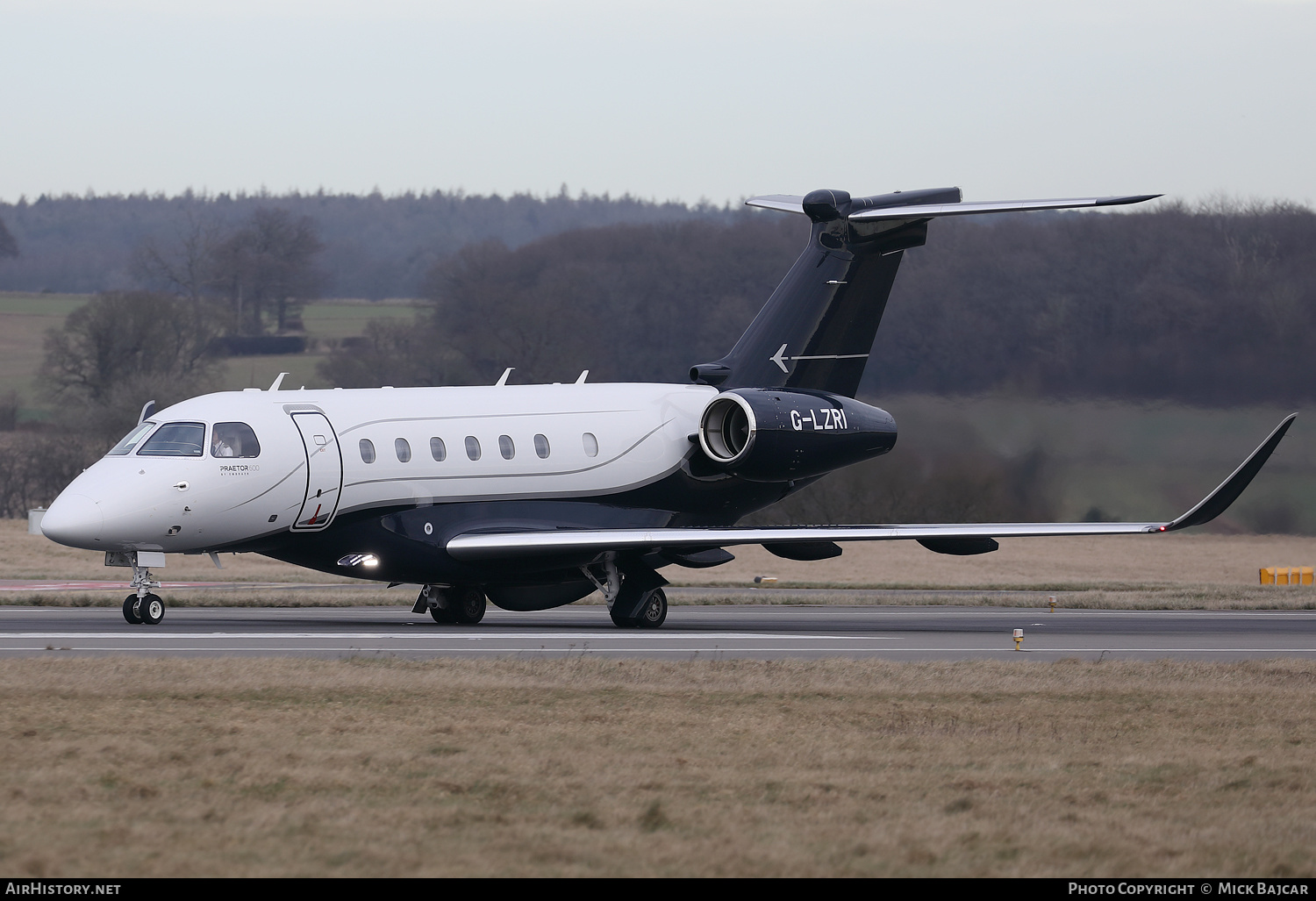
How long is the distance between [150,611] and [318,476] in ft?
10.1

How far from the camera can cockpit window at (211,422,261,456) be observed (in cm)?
2384

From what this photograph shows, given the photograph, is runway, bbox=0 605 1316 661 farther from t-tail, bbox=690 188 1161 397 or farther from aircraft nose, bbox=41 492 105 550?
t-tail, bbox=690 188 1161 397

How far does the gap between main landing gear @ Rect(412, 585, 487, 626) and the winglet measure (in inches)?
432

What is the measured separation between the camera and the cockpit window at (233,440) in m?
23.8

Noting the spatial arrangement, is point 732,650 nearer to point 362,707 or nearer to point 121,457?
point 362,707

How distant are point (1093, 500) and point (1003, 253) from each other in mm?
14674

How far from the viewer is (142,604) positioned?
2372 cm

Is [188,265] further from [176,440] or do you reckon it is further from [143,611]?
[143,611]

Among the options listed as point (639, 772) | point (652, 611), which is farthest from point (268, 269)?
point (639, 772)

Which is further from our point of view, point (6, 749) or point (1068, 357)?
point (1068, 357)
